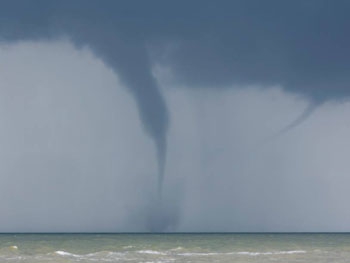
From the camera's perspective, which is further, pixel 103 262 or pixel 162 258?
pixel 162 258

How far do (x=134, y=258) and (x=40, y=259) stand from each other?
27.6 ft

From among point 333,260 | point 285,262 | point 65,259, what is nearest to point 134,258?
point 65,259

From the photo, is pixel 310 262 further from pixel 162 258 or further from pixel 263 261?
pixel 162 258

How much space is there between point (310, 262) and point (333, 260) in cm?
287

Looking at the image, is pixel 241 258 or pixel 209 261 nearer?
Result: pixel 209 261

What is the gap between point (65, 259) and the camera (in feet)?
190

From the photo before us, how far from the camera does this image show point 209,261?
55.3 metres

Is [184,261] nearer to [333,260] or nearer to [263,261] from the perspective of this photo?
[263,261]

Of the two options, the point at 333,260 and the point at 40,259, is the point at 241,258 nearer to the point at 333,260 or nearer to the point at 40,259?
the point at 333,260

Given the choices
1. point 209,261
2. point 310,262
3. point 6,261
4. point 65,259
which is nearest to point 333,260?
point 310,262

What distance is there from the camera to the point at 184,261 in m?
55.0

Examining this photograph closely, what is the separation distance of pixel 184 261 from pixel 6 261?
1518cm

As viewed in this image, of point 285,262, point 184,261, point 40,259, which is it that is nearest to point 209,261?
point 184,261

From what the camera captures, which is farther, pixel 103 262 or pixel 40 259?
pixel 40 259
